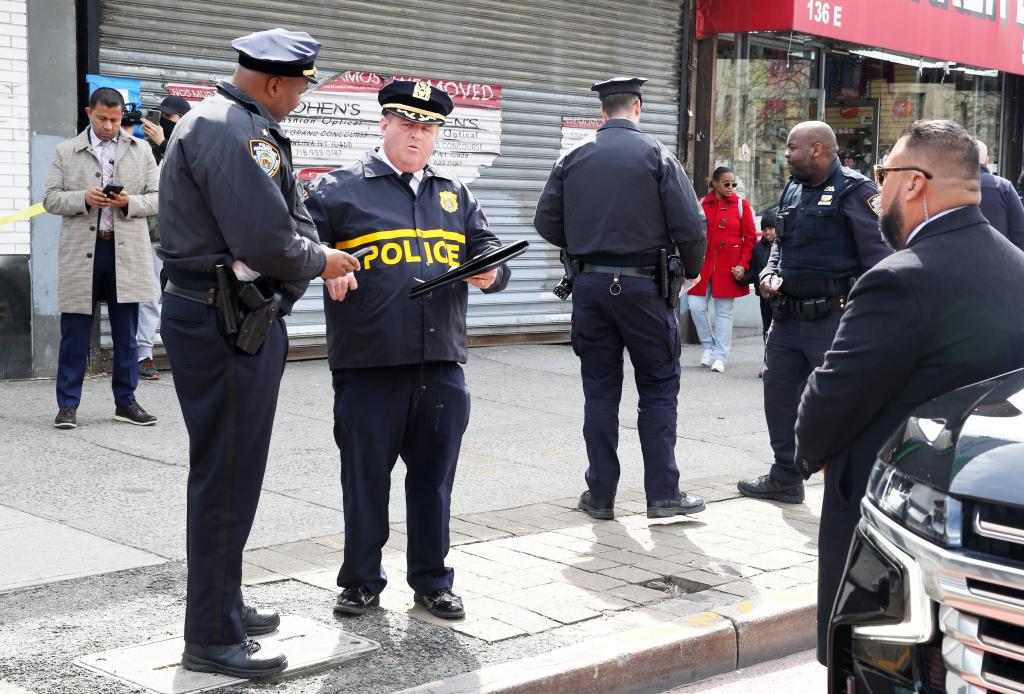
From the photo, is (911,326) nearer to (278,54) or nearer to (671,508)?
(278,54)

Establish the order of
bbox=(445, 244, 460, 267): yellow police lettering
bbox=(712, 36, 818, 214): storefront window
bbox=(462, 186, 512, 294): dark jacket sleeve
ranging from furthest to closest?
bbox=(712, 36, 818, 214): storefront window, bbox=(462, 186, 512, 294): dark jacket sleeve, bbox=(445, 244, 460, 267): yellow police lettering

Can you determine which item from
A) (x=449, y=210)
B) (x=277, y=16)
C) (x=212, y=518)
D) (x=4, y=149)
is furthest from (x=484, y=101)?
(x=212, y=518)

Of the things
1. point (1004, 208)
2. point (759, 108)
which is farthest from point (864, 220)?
point (759, 108)

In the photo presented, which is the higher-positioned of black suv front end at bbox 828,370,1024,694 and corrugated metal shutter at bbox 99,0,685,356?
corrugated metal shutter at bbox 99,0,685,356

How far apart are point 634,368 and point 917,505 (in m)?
3.54

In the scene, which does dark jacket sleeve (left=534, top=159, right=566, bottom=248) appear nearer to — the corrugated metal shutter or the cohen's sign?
the corrugated metal shutter

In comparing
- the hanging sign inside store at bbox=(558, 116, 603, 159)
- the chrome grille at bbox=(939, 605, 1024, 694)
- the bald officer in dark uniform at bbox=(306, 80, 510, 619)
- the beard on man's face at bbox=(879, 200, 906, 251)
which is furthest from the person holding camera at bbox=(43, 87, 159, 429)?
the chrome grille at bbox=(939, 605, 1024, 694)

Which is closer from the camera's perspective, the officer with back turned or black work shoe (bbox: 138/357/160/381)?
the officer with back turned

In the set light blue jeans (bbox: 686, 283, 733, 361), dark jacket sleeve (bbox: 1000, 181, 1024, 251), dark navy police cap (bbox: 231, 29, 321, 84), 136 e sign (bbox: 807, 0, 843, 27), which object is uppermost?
136 e sign (bbox: 807, 0, 843, 27)

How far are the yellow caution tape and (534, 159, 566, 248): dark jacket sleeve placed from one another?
165 inches

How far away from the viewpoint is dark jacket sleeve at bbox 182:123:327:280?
3859 mm

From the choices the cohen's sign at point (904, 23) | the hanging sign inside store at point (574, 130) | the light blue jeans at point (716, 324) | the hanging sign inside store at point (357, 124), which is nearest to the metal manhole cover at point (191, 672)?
the hanging sign inside store at point (357, 124)

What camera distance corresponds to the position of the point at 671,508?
636 cm

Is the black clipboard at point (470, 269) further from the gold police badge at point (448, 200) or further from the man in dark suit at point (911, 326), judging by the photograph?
the man in dark suit at point (911, 326)
